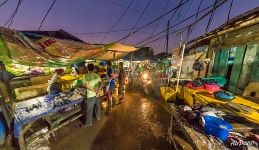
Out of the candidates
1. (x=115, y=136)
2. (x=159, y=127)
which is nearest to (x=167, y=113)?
(x=159, y=127)

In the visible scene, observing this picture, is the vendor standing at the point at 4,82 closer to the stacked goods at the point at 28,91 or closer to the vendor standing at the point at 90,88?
the vendor standing at the point at 90,88

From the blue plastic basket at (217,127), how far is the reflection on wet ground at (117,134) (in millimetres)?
1946

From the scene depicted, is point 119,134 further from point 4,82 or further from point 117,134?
point 4,82

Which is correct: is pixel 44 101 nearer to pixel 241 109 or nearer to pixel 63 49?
pixel 63 49

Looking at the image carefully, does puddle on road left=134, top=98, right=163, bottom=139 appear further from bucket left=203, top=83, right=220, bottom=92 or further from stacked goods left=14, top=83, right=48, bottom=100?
stacked goods left=14, top=83, right=48, bottom=100

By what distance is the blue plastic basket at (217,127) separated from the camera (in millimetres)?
2859

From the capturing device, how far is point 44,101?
212 inches

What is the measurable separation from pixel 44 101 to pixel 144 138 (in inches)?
158

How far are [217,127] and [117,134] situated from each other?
3.47 m

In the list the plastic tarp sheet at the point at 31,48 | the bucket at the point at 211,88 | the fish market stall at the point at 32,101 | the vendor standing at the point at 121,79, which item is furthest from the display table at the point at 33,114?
the bucket at the point at 211,88

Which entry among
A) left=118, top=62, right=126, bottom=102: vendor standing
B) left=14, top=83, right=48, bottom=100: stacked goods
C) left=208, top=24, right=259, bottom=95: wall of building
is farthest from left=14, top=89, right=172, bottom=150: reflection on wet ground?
left=14, top=83, right=48, bottom=100: stacked goods

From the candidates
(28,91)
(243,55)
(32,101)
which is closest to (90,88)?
(32,101)

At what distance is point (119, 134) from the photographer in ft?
17.3

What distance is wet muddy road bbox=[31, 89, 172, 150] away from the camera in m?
4.59
